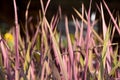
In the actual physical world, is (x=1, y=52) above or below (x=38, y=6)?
below

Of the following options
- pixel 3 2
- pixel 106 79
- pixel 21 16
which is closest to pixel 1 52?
pixel 106 79

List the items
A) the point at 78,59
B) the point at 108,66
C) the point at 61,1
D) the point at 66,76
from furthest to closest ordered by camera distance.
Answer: the point at 61,1 < the point at 78,59 < the point at 108,66 < the point at 66,76

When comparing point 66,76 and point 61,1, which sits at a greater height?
point 61,1

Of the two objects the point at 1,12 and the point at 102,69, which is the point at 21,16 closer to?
the point at 1,12

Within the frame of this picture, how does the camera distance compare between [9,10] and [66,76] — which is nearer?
[66,76]

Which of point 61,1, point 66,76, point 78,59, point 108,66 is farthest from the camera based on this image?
point 61,1

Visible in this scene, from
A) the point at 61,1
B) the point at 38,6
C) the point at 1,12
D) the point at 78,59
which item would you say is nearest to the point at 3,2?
the point at 1,12

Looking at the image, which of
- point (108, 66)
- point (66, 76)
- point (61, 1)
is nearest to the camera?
point (66, 76)

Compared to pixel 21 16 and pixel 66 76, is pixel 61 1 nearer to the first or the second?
pixel 21 16

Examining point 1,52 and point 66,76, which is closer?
point 66,76
